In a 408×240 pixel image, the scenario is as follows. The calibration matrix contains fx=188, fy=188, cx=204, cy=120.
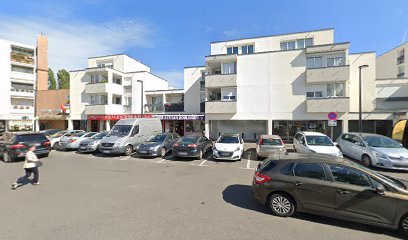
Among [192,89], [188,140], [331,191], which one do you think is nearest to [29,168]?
[188,140]

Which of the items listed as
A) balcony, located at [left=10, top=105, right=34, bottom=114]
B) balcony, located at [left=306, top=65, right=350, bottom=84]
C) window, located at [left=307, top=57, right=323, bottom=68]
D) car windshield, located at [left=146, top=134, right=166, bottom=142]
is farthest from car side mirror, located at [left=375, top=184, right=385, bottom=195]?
balcony, located at [left=10, top=105, right=34, bottom=114]

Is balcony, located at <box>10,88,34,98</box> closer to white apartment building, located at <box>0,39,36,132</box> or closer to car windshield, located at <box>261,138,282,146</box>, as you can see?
white apartment building, located at <box>0,39,36,132</box>

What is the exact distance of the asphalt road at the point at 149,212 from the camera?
3.41 metres

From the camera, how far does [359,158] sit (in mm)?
9383

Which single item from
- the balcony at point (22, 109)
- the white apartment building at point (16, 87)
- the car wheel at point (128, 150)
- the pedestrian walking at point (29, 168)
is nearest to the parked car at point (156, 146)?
the car wheel at point (128, 150)

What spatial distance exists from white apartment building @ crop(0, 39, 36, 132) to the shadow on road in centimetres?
3446

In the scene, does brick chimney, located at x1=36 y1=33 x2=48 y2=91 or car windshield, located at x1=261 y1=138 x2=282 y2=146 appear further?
brick chimney, located at x1=36 y1=33 x2=48 y2=91

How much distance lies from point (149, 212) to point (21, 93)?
36.1 meters

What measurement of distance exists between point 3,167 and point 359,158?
17.1 meters

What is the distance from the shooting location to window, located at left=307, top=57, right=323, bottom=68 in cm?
1609

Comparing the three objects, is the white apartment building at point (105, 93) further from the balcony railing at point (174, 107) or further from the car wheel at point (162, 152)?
the car wheel at point (162, 152)

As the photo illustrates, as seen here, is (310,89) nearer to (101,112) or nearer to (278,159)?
(278,159)

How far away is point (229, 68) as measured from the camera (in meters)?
18.3

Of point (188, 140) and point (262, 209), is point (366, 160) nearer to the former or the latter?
point (262, 209)
